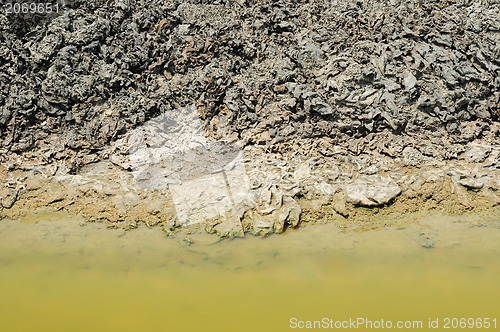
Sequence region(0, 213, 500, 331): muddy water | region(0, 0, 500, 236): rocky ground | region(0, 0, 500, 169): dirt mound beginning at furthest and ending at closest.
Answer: region(0, 0, 500, 169): dirt mound → region(0, 0, 500, 236): rocky ground → region(0, 213, 500, 331): muddy water

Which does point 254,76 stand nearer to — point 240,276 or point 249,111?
point 249,111

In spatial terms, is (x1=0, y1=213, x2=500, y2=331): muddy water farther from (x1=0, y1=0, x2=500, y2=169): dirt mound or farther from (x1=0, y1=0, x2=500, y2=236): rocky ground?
(x1=0, y1=0, x2=500, y2=169): dirt mound

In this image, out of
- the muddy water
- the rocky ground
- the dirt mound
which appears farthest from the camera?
the dirt mound

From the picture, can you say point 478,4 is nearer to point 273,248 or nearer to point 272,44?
point 272,44

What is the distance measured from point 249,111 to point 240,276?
3238 mm

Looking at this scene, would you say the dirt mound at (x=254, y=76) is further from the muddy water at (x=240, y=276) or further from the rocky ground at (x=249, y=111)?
the muddy water at (x=240, y=276)

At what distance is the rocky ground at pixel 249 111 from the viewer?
23.3 ft

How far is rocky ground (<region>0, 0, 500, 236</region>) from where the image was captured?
280 inches

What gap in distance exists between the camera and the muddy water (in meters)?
5.33

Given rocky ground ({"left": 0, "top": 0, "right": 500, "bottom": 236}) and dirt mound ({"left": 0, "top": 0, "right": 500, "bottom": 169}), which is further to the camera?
dirt mound ({"left": 0, "top": 0, "right": 500, "bottom": 169})

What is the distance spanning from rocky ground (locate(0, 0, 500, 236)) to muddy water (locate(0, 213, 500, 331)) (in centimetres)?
37

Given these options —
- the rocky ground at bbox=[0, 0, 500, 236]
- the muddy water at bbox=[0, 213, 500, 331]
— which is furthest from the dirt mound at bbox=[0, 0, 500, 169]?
the muddy water at bbox=[0, 213, 500, 331]

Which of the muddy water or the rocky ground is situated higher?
the rocky ground

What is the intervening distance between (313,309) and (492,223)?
3.27m
